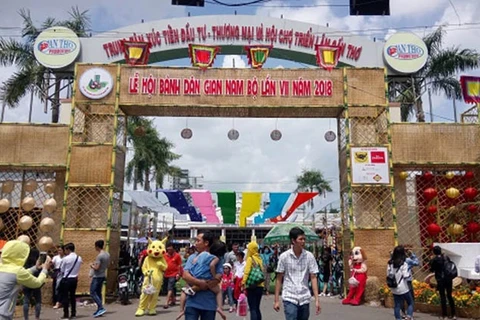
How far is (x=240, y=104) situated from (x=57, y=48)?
8.63m

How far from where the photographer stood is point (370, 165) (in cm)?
1302

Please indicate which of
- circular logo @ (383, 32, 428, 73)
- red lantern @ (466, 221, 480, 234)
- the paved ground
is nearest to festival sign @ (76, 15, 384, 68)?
circular logo @ (383, 32, 428, 73)

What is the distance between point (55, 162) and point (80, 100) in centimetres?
187

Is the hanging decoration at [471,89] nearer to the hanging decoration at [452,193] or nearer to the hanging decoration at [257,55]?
the hanging decoration at [452,193]

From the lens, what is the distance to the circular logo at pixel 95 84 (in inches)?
525

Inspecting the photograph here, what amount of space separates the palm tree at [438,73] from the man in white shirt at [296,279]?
16.6 m

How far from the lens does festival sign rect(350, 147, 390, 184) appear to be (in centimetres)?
1295

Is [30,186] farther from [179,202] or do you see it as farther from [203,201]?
[179,202]

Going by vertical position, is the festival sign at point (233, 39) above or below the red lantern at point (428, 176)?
above

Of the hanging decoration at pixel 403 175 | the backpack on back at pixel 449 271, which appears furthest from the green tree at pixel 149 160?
the backpack on back at pixel 449 271

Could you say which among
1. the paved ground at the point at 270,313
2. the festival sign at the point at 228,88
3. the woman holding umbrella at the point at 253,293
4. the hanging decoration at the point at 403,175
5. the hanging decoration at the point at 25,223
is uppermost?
the festival sign at the point at 228,88

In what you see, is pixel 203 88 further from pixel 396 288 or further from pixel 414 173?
pixel 396 288

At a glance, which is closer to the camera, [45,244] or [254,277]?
[254,277]

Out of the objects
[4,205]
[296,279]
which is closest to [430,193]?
[296,279]
